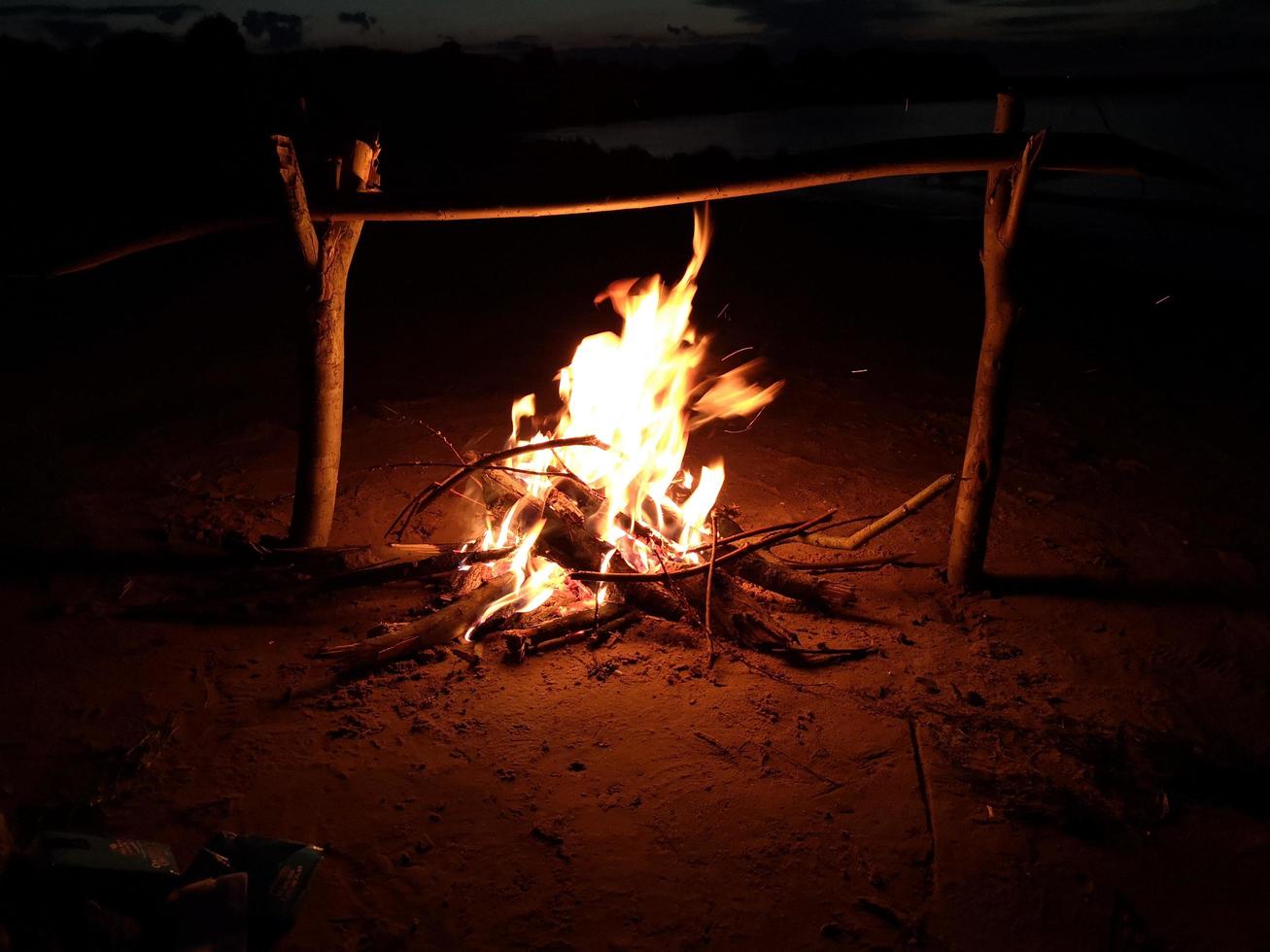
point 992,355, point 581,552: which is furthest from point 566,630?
point 992,355

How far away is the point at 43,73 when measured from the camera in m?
20.8

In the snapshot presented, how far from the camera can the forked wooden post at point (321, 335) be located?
13.0 feet

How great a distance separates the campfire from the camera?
404cm

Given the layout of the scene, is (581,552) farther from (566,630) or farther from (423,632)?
(423,632)

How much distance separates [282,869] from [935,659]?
277 centimetres

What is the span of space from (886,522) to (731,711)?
1492 mm

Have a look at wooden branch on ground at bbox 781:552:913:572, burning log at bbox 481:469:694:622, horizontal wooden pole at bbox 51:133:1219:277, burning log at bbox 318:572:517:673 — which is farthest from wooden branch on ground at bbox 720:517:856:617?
horizontal wooden pole at bbox 51:133:1219:277

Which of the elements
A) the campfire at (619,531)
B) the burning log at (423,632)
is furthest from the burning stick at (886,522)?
the burning log at (423,632)

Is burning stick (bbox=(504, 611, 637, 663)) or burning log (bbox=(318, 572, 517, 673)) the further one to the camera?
burning stick (bbox=(504, 611, 637, 663))

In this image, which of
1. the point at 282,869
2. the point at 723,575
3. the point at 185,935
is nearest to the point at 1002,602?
the point at 723,575

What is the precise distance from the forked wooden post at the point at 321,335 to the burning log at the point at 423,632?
0.93 m

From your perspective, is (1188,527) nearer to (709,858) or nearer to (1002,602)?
(1002,602)

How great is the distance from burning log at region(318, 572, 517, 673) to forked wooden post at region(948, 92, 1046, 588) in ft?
7.53

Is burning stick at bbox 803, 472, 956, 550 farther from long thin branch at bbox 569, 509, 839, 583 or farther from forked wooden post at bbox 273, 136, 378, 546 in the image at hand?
forked wooden post at bbox 273, 136, 378, 546
